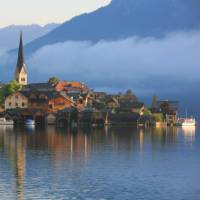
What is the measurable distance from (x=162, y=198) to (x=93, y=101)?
140468mm

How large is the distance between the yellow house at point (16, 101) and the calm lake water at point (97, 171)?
78.6m

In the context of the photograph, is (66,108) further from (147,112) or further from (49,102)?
(147,112)

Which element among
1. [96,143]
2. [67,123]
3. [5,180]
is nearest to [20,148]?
[96,143]

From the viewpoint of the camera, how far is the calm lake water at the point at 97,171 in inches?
2127

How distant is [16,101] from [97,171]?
4469 inches

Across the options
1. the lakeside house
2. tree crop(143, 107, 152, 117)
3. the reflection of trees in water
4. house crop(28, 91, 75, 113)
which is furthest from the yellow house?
the reflection of trees in water

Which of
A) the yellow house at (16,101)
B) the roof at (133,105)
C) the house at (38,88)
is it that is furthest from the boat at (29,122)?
the roof at (133,105)

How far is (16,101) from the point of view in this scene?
178m

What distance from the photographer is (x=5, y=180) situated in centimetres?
5838

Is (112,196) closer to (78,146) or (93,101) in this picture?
(78,146)

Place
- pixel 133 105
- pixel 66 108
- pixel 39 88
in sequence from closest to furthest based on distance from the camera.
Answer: pixel 66 108, pixel 133 105, pixel 39 88

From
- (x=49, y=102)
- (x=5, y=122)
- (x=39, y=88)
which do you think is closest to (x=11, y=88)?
(x=39, y=88)

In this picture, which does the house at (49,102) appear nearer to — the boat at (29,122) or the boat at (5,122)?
the boat at (29,122)

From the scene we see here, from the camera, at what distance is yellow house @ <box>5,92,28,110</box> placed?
177 meters
